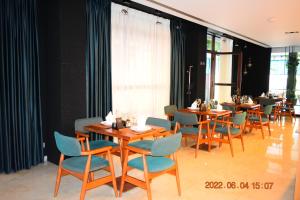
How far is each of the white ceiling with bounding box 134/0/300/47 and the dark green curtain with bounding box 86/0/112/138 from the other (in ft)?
2.44

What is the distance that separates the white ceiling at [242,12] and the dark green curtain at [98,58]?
745mm

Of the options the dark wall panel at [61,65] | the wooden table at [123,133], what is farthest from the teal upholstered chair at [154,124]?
the dark wall panel at [61,65]

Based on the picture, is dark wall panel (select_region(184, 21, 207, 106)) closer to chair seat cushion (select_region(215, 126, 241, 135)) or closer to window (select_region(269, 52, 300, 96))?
chair seat cushion (select_region(215, 126, 241, 135))

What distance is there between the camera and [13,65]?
136 inches

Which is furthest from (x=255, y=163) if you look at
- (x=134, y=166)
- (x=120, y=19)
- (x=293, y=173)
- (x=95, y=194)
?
(x=120, y=19)

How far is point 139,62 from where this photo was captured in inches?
212

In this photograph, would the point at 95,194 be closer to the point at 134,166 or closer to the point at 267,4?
the point at 134,166

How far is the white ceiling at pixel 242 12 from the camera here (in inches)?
160

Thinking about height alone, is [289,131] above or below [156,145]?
below

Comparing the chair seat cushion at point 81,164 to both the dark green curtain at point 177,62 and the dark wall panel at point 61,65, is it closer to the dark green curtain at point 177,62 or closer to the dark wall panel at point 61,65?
the dark wall panel at point 61,65

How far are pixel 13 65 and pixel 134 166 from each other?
218cm

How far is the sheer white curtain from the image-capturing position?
16.1 ft
